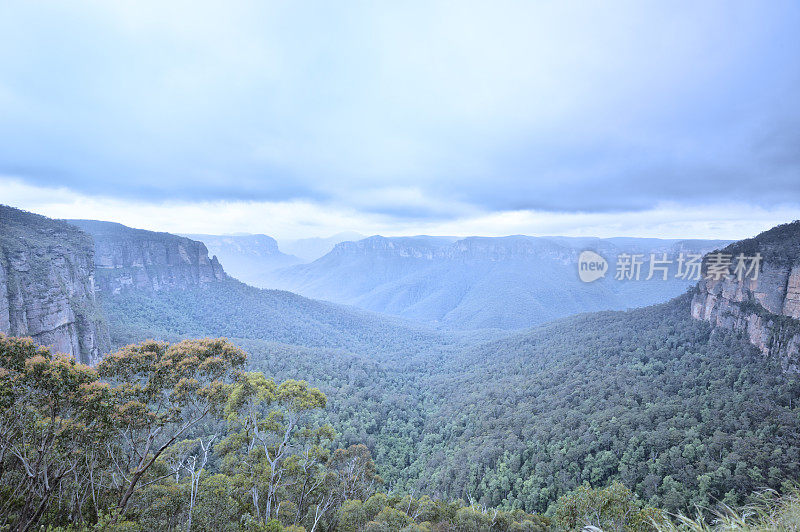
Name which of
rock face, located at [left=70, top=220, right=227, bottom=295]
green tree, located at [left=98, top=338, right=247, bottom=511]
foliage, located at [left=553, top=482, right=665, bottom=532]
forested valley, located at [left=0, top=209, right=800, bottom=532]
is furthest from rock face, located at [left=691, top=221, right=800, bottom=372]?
rock face, located at [left=70, top=220, right=227, bottom=295]

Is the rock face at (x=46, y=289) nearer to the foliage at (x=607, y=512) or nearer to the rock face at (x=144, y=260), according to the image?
the rock face at (x=144, y=260)

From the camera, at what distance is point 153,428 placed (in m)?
11.9

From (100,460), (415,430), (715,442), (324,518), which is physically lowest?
(415,430)

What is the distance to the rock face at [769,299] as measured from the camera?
1137 inches

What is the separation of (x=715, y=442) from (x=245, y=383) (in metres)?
30.5

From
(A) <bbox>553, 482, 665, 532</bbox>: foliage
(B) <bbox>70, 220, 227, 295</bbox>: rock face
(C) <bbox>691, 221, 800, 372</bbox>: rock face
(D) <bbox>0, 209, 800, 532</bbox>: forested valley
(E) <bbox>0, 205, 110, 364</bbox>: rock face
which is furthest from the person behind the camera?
(B) <bbox>70, 220, 227, 295</bbox>: rock face

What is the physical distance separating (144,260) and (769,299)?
116475mm

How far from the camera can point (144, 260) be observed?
85438 millimetres

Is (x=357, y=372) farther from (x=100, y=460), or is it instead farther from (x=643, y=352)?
(x=100, y=460)

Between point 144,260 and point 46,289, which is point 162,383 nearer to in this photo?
point 46,289

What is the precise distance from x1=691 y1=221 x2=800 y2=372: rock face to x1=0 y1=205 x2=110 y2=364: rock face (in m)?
64.1

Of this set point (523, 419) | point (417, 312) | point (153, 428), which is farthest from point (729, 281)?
point (417, 312)

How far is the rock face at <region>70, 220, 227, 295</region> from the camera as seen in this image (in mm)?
75750

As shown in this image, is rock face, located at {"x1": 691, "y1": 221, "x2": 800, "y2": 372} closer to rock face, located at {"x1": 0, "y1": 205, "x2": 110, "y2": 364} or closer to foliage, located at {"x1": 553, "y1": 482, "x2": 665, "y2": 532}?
foliage, located at {"x1": 553, "y1": 482, "x2": 665, "y2": 532}
